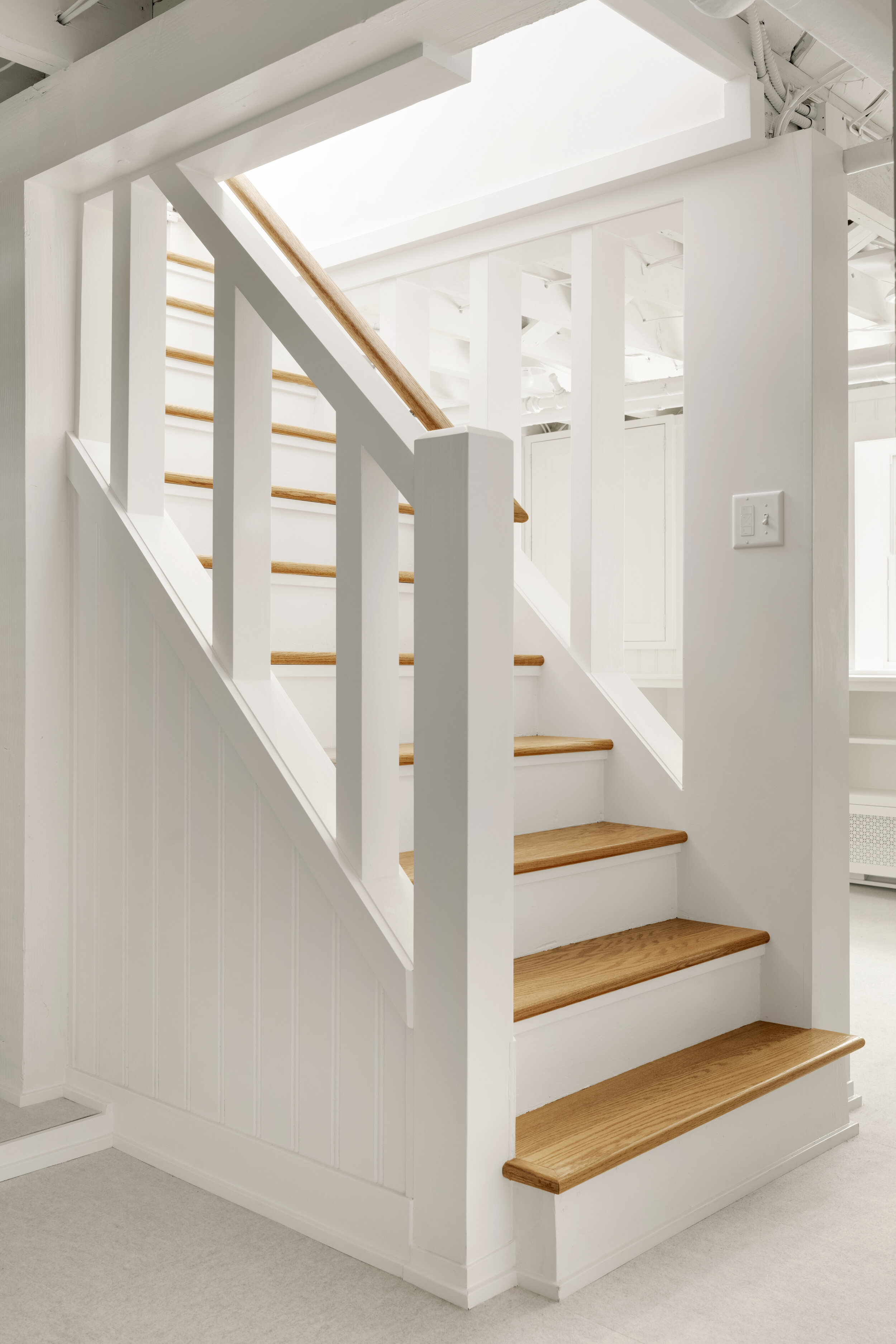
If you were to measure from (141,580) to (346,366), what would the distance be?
27.8 inches

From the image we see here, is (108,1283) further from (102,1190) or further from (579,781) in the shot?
(579,781)

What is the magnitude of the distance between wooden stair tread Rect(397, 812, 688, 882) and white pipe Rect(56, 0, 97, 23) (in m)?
1.88

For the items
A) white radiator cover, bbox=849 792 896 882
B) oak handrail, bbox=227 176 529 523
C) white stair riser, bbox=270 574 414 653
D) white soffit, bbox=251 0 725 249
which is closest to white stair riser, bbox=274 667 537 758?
white stair riser, bbox=270 574 414 653

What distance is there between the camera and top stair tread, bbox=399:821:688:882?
8.00 feet

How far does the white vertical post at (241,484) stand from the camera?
233 cm

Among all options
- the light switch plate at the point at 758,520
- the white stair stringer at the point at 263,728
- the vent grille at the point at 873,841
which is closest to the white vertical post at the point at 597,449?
the light switch plate at the point at 758,520

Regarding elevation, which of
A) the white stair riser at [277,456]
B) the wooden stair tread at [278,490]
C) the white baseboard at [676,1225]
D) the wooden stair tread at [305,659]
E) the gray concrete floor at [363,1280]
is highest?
the white stair riser at [277,456]

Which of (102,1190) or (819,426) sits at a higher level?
(819,426)

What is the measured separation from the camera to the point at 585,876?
259cm

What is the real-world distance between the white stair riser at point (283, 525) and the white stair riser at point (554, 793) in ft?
0.88

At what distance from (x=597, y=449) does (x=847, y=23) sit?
48.7 inches

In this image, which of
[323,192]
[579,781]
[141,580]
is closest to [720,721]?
[579,781]

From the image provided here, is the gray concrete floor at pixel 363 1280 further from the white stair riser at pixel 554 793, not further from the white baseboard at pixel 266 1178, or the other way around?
the white stair riser at pixel 554 793

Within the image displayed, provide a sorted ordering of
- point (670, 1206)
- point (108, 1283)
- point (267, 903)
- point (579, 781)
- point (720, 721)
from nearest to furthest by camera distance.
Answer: point (108, 1283)
point (670, 1206)
point (267, 903)
point (720, 721)
point (579, 781)
